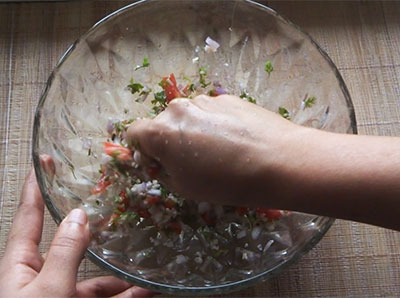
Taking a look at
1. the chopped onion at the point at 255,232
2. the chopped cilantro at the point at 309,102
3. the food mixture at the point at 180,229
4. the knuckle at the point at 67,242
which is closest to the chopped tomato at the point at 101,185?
the food mixture at the point at 180,229

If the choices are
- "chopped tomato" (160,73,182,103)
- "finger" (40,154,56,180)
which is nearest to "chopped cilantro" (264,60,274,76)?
"chopped tomato" (160,73,182,103)

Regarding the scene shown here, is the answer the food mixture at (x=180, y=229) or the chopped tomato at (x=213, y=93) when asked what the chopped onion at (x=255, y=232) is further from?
the chopped tomato at (x=213, y=93)

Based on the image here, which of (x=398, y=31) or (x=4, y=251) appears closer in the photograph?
(x=4, y=251)

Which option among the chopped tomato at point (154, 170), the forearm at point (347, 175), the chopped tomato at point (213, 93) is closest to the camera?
the forearm at point (347, 175)

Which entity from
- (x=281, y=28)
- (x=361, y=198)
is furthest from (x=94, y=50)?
(x=361, y=198)

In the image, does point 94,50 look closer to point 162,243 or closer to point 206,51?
point 206,51

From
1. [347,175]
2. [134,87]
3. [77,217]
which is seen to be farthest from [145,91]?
[347,175]
